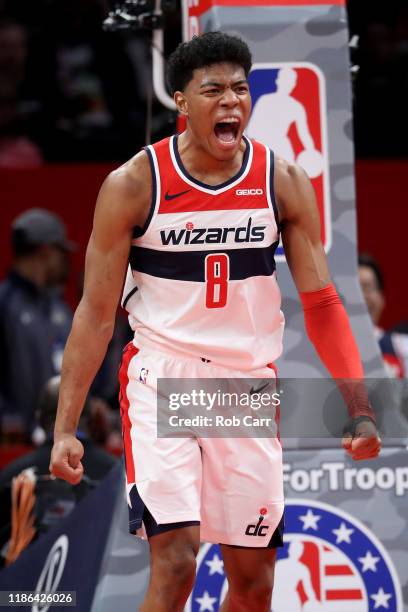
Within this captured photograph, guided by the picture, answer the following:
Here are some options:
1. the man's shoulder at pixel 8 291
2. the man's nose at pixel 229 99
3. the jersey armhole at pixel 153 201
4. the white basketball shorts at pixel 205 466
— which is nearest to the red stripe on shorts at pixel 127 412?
the white basketball shorts at pixel 205 466

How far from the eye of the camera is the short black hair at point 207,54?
174 inches

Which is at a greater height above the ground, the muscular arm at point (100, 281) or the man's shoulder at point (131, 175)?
the man's shoulder at point (131, 175)

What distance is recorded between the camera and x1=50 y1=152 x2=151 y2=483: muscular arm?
442 cm

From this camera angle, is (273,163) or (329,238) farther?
(329,238)

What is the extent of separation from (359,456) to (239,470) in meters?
0.39

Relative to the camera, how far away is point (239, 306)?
4480 mm

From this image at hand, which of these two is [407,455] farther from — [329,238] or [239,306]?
[239,306]

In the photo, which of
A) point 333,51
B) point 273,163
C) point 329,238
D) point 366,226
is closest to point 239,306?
point 273,163

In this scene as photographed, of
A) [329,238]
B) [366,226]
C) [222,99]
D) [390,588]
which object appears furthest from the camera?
[366,226]

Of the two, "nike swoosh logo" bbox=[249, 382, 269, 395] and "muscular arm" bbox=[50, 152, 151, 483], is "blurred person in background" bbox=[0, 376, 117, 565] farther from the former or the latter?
"nike swoosh logo" bbox=[249, 382, 269, 395]

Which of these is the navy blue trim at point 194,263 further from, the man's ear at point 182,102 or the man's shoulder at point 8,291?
the man's shoulder at point 8,291

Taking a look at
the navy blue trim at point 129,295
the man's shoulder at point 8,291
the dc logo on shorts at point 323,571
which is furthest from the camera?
the man's shoulder at point 8,291

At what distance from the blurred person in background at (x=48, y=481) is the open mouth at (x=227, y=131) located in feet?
6.51

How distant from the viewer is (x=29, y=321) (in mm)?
8602
